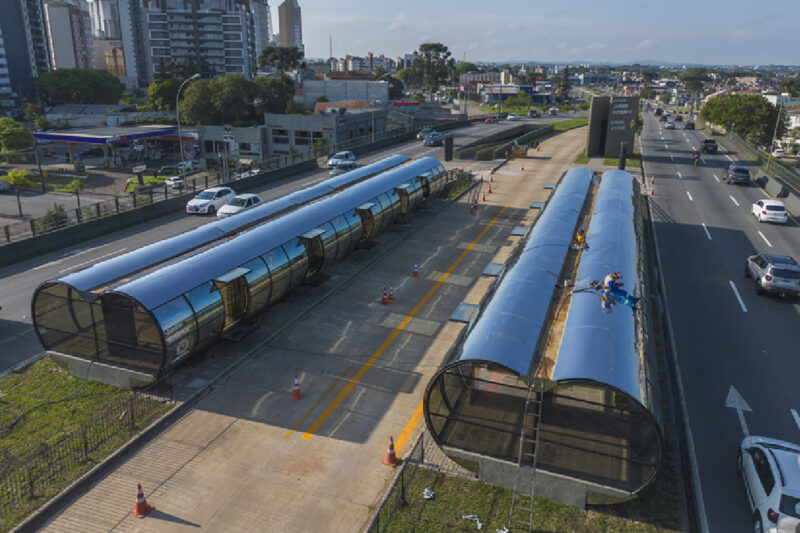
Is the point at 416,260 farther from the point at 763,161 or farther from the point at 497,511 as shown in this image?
the point at 763,161

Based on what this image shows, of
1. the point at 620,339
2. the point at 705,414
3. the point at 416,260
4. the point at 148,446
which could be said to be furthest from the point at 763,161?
the point at 148,446

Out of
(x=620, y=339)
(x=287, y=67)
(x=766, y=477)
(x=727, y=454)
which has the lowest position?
(x=727, y=454)

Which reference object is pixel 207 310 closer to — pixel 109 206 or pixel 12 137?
pixel 109 206

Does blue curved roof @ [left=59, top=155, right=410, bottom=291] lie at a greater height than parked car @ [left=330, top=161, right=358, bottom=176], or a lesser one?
A: greater

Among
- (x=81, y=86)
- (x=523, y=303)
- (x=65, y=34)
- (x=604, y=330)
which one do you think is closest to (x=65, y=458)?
(x=523, y=303)

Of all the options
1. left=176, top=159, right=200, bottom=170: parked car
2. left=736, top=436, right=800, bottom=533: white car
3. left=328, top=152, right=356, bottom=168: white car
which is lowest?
left=176, top=159, right=200, bottom=170: parked car

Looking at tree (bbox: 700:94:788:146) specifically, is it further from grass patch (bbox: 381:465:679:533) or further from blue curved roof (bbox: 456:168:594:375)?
grass patch (bbox: 381:465:679:533)

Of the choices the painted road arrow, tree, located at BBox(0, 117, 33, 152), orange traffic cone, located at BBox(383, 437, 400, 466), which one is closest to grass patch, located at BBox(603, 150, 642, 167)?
the painted road arrow
